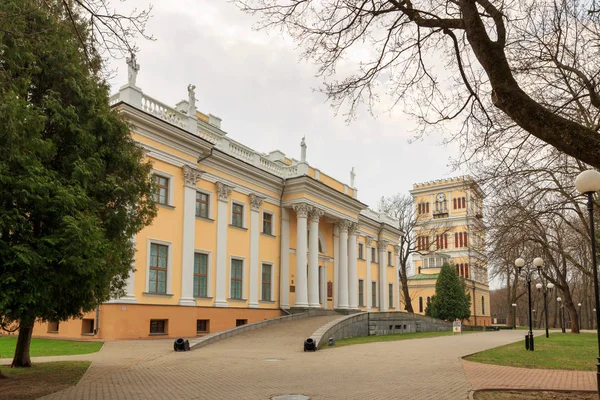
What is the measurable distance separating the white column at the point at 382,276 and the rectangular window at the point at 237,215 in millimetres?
19577

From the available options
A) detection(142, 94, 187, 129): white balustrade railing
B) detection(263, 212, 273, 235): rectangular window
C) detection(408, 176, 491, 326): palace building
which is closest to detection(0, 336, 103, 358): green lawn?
detection(142, 94, 187, 129): white balustrade railing

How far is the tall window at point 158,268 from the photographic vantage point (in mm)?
23109

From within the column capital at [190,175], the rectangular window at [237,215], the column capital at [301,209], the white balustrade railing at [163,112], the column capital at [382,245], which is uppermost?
the white balustrade railing at [163,112]

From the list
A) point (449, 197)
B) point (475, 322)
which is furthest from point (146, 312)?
point (449, 197)

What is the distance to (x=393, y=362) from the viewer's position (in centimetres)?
1421

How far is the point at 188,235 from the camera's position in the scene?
2480 centimetres

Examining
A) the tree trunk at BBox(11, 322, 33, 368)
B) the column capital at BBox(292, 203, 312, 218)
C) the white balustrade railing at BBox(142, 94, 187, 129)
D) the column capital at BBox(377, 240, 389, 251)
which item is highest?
the white balustrade railing at BBox(142, 94, 187, 129)

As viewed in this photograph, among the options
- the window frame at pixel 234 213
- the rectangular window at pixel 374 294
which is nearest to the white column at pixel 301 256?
the window frame at pixel 234 213

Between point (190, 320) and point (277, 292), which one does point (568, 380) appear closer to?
point (190, 320)

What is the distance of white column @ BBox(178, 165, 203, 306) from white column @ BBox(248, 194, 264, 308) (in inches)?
194

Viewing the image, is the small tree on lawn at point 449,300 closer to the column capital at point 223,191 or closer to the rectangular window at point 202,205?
the column capital at point 223,191

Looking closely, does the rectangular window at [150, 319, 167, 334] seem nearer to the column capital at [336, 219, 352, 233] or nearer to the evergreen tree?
the evergreen tree

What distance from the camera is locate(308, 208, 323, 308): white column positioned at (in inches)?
1281

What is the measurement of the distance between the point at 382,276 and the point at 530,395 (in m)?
36.8
